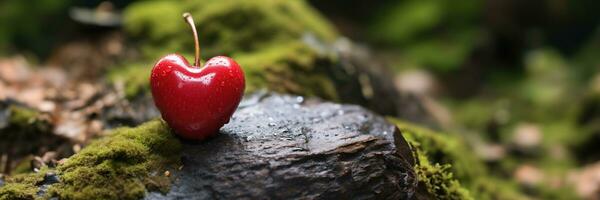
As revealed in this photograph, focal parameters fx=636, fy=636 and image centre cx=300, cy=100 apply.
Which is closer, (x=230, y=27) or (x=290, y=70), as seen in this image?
(x=290, y=70)

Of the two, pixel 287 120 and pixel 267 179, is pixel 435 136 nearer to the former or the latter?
pixel 287 120

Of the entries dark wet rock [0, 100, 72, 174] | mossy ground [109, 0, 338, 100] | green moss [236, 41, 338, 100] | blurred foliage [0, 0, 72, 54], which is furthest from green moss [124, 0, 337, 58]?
blurred foliage [0, 0, 72, 54]

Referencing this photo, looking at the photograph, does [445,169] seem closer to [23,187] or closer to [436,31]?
[23,187]

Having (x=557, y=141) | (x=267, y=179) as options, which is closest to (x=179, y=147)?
(x=267, y=179)

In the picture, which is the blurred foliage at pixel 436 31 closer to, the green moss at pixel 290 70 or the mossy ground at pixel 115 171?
the green moss at pixel 290 70

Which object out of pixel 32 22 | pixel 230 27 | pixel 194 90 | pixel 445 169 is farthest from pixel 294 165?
pixel 32 22

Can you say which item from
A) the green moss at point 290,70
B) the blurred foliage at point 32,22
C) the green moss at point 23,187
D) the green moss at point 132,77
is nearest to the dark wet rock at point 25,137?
the green moss at point 132,77
